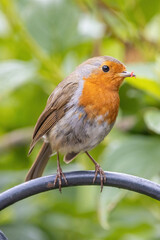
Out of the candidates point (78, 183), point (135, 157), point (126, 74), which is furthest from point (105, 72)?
point (78, 183)

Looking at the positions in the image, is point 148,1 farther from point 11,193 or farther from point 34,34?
point 11,193

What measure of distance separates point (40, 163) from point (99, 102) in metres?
0.60

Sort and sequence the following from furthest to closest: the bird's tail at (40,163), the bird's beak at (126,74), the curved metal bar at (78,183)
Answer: the bird's tail at (40,163) < the bird's beak at (126,74) < the curved metal bar at (78,183)

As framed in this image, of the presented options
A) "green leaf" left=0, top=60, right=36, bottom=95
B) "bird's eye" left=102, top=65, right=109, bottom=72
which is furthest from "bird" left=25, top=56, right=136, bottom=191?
"green leaf" left=0, top=60, right=36, bottom=95

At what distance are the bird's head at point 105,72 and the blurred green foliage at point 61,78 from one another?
0.14m

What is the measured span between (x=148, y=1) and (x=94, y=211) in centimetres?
156

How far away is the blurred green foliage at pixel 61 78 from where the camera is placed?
3.43 meters

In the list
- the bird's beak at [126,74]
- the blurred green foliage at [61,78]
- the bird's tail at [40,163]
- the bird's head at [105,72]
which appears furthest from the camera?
the blurred green foliage at [61,78]

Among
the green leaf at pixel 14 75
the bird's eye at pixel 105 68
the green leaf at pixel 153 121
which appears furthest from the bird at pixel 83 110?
the green leaf at pixel 14 75

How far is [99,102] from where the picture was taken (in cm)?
305

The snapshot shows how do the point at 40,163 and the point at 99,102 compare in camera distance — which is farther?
the point at 40,163

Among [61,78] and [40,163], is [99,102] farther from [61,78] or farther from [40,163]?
[61,78]

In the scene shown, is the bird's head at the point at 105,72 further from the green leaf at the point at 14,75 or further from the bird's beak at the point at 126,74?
the green leaf at the point at 14,75

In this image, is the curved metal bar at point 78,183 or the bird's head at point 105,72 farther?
the bird's head at point 105,72
